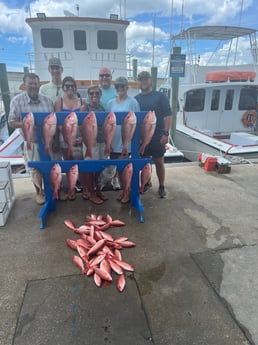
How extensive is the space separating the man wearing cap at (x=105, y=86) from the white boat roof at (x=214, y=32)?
19.8 feet

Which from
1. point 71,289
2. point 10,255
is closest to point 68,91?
point 10,255

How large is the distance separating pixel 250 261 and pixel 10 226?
2655mm

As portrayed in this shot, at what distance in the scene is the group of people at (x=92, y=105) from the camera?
3227 millimetres

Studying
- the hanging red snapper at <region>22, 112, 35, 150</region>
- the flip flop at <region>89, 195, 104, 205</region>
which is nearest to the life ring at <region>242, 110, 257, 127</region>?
the flip flop at <region>89, 195, 104, 205</region>

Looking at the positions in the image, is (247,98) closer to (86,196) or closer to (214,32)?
(214,32)

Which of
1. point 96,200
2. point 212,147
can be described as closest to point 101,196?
point 96,200

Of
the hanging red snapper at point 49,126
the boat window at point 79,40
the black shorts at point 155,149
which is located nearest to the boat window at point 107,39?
the boat window at point 79,40

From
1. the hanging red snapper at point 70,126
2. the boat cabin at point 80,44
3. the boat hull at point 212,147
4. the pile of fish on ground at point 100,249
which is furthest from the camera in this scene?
the boat cabin at point 80,44

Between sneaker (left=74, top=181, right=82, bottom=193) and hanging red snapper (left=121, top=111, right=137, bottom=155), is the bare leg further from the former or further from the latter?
sneaker (left=74, top=181, right=82, bottom=193)

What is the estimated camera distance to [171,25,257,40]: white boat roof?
8141 mm

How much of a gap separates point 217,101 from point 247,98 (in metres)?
1.00

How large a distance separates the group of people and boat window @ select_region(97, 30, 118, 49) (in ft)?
21.1

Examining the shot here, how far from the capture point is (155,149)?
374 centimetres

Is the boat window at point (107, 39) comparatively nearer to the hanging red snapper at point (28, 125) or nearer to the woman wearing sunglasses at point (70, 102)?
the woman wearing sunglasses at point (70, 102)
